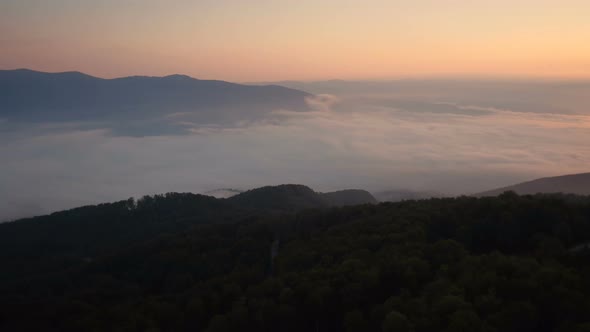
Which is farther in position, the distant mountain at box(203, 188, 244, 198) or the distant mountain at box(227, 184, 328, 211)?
the distant mountain at box(203, 188, 244, 198)

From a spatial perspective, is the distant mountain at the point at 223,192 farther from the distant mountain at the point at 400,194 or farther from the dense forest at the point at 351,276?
the dense forest at the point at 351,276

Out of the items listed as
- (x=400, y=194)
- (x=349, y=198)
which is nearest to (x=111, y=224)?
(x=349, y=198)

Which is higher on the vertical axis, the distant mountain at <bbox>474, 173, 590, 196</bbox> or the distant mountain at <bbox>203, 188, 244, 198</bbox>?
the distant mountain at <bbox>474, 173, 590, 196</bbox>

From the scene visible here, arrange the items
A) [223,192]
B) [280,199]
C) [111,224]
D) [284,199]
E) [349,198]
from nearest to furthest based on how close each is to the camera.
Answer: [111,224] → [284,199] → [280,199] → [349,198] → [223,192]

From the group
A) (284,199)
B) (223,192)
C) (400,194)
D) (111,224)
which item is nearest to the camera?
(111,224)

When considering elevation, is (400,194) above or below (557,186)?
below

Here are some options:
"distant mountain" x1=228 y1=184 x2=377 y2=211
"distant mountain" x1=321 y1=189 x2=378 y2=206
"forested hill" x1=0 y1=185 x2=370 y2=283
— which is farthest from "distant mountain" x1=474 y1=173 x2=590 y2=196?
"forested hill" x1=0 y1=185 x2=370 y2=283

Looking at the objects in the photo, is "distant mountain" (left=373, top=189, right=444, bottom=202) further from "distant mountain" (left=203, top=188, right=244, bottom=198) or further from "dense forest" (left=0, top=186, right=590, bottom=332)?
"dense forest" (left=0, top=186, right=590, bottom=332)

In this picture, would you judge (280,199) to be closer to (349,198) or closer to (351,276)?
(349,198)
